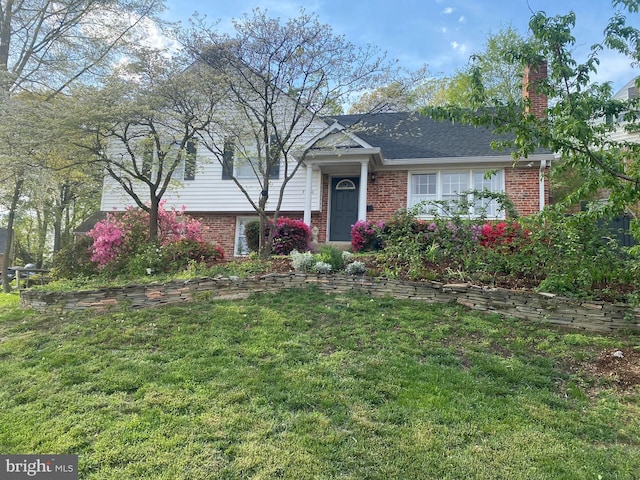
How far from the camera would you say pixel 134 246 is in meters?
8.97

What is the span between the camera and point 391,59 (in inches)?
342

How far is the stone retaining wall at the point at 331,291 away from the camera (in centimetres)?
536

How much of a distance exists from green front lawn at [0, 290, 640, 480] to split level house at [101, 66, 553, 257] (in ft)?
21.8

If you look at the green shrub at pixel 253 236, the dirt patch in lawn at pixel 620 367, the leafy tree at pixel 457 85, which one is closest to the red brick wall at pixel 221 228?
the green shrub at pixel 253 236

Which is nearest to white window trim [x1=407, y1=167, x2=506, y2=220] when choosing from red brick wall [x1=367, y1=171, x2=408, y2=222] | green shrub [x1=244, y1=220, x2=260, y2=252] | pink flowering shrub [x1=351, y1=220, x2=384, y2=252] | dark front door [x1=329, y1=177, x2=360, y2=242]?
red brick wall [x1=367, y1=171, x2=408, y2=222]

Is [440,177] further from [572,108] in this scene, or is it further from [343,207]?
[572,108]

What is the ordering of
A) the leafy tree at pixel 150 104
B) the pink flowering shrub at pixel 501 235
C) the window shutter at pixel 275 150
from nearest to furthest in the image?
the pink flowering shrub at pixel 501 235, the leafy tree at pixel 150 104, the window shutter at pixel 275 150

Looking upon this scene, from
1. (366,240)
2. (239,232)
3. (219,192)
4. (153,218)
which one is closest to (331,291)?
(366,240)

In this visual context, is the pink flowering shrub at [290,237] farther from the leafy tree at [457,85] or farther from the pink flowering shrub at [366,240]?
the leafy tree at [457,85]

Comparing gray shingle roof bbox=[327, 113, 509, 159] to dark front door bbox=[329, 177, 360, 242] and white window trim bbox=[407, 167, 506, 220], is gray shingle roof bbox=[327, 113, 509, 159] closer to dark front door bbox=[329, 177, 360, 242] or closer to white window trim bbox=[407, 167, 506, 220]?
white window trim bbox=[407, 167, 506, 220]

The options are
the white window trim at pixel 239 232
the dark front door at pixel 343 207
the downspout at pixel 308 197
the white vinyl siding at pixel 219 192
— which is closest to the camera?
the downspout at pixel 308 197

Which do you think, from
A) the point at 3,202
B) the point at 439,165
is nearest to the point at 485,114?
the point at 439,165

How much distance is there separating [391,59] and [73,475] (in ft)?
28.1

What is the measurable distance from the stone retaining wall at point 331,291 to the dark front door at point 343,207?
5575 mm
